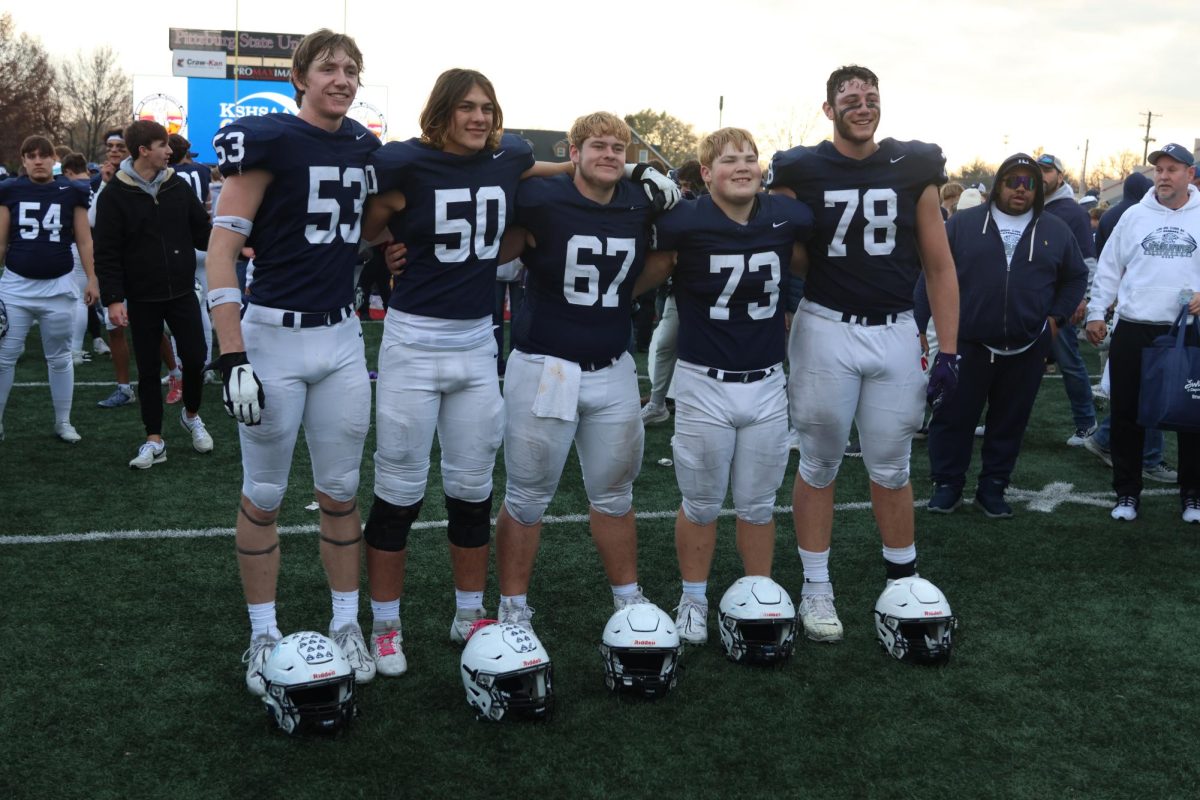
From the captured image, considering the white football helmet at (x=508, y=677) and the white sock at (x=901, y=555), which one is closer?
the white football helmet at (x=508, y=677)

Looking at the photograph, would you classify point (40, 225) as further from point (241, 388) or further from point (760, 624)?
point (760, 624)

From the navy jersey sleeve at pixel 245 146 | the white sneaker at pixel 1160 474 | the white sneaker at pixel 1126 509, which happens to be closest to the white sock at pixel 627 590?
the navy jersey sleeve at pixel 245 146

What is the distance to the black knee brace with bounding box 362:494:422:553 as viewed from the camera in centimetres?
404

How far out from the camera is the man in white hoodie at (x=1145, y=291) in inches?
238

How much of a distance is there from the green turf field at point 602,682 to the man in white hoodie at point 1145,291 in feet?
1.03

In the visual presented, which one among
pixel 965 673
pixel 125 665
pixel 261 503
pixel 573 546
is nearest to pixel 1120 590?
pixel 965 673

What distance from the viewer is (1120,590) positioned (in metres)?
5.09

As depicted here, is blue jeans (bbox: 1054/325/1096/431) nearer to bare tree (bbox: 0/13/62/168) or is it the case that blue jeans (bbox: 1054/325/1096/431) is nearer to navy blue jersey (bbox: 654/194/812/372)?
navy blue jersey (bbox: 654/194/812/372)

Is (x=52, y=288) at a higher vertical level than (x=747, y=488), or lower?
higher

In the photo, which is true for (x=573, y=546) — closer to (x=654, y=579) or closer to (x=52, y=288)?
(x=654, y=579)

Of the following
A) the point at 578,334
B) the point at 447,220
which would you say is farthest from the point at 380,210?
the point at 578,334

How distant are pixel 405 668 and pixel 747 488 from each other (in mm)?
1480

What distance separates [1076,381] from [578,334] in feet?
17.9

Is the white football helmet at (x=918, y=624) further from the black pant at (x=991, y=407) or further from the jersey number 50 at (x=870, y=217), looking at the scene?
the black pant at (x=991, y=407)
